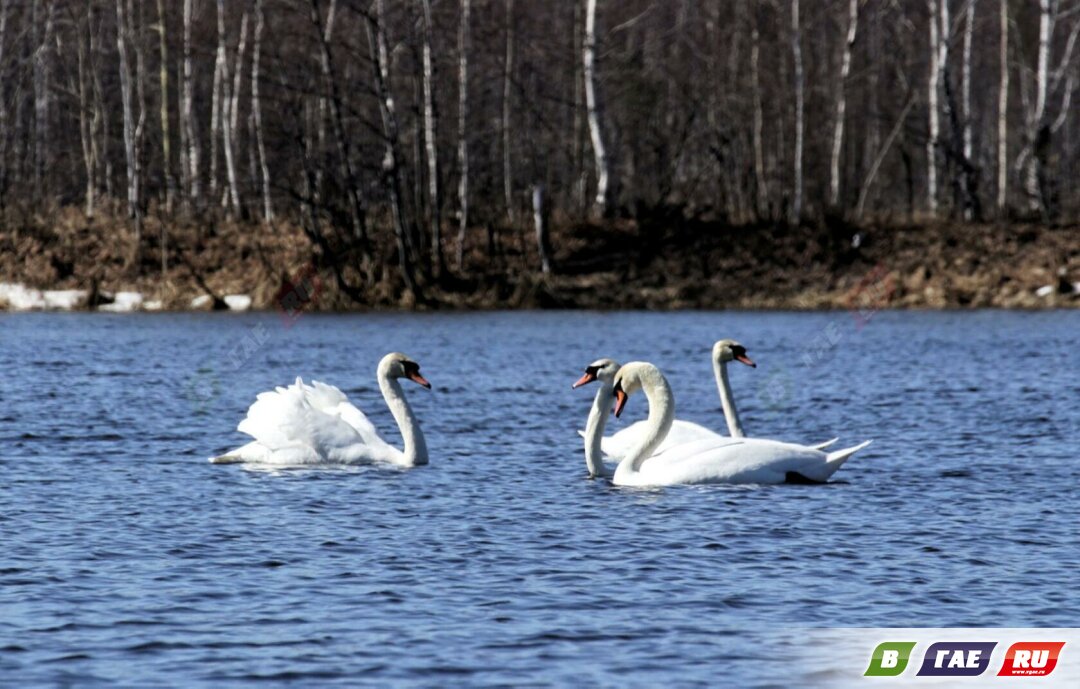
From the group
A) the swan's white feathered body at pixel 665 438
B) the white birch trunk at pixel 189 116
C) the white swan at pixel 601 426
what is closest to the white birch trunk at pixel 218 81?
the white birch trunk at pixel 189 116

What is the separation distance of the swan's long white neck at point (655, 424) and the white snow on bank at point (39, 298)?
33135 mm

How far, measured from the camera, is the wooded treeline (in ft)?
155

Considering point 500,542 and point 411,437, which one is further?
point 411,437

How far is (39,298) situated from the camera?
154 ft

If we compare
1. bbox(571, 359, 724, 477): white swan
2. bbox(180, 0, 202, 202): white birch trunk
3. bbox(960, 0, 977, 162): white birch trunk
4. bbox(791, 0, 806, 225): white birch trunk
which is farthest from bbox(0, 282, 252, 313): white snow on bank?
bbox(571, 359, 724, 477): white swan

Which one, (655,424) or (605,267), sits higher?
(605,267)

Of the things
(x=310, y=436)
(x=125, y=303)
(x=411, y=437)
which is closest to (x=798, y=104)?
(x=125, y=303)

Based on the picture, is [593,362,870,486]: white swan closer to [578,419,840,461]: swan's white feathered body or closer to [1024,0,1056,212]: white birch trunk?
[578,419,840,461]: swan's white feathered body

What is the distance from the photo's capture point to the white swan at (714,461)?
50.9 feet

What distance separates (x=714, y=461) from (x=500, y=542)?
11.8ft

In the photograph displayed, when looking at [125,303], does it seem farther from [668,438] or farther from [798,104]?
[668,438]

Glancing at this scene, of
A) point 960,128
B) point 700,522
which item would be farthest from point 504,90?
point 700,522

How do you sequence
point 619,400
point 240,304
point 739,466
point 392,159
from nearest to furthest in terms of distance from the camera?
1. point 739,466
2. point 619,400
3. point 392,159
4. point 240,304

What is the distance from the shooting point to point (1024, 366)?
96.5ft
